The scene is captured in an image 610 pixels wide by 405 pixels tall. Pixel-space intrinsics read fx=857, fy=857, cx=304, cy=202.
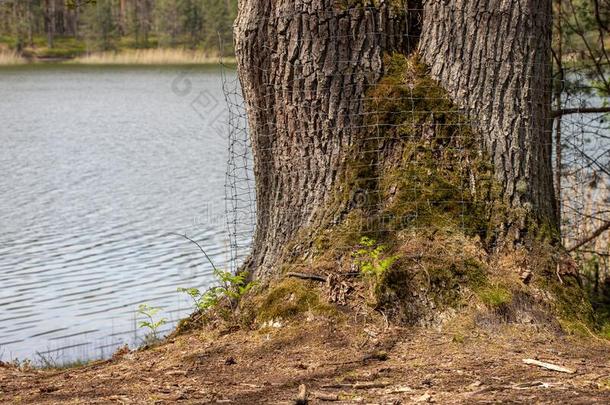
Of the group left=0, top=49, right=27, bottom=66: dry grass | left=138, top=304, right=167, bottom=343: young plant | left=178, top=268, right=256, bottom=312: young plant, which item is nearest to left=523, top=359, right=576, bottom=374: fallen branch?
left=178, top=268, right=256, bottom=312: young plant

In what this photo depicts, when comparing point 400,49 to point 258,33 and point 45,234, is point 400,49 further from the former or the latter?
point 45,234

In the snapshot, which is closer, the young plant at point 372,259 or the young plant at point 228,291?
the young plant at point 372,259

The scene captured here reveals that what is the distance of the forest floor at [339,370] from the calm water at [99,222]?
108 inches

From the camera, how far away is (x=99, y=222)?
13.0m

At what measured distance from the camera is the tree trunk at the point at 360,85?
4.93 meters

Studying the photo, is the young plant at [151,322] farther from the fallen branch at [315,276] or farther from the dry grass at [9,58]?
the dry grass at [9,58]

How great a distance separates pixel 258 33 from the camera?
511 cm

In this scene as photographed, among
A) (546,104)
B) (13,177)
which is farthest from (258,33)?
(13,177)

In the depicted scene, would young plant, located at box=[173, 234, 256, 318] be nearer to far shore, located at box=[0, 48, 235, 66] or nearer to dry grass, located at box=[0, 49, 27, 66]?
far shore, located at box=[0, 48, 235, 66]

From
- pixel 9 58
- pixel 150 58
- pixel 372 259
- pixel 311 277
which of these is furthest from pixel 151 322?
pixel 9 58

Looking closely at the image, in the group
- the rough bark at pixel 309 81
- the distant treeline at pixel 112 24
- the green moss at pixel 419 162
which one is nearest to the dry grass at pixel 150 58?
the distant treeline at pixel 112 24

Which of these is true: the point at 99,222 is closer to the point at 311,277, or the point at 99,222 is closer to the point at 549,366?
the point at 311,277

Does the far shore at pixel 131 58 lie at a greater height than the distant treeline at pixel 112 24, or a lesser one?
lesser

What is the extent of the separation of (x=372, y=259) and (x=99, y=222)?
28.9ft
